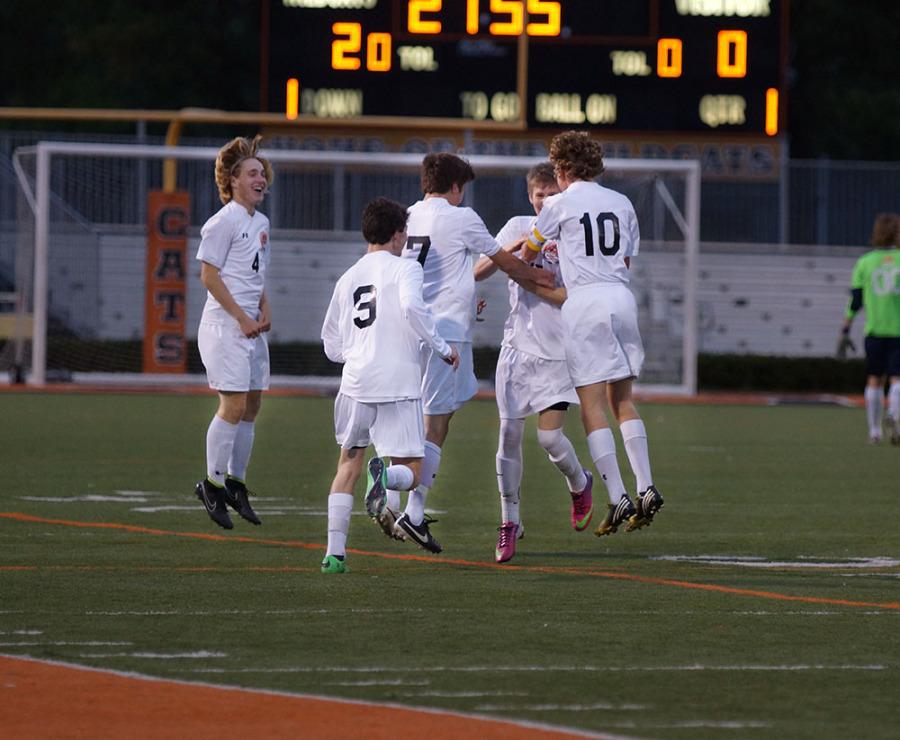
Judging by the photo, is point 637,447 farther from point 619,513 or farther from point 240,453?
point 240,453

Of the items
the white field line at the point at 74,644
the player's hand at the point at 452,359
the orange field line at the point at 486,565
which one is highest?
the player's hand at the point at 452,359

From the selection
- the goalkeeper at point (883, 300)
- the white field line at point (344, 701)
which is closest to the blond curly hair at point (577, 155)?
the white field line at point (344, 701)

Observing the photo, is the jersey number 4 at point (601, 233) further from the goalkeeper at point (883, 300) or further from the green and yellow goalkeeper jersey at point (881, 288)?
the green and yellow goalkeeper jersey at point (881, 288)

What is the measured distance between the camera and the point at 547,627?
7281mm

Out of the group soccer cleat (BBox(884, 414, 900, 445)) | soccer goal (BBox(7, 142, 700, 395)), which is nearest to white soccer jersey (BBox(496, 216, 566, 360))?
soccer cleat (BBox(884, 414, 900, 445))

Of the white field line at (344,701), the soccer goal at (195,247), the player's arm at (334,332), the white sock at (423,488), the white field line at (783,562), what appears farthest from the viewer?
the soccer goal at (195,247)

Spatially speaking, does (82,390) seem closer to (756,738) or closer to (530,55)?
(530,55)

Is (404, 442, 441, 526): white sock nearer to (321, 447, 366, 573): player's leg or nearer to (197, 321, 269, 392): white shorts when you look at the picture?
(321, 447, 366, 573): player's leg

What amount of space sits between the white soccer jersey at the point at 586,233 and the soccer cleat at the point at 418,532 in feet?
4.46

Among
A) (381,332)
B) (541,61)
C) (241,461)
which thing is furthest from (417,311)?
Answer: (541,61)

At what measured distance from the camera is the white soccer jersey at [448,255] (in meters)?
9.59

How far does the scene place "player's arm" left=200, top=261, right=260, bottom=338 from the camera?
34.8ft

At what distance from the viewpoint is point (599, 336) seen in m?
9.45

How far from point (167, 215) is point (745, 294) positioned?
10.7m
